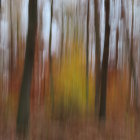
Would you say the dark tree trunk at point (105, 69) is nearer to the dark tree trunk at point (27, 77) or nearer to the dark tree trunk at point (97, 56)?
the dark tree trunk at point (97, 56)

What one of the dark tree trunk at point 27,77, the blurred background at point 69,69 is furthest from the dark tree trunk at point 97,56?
the dark tree trunk at point 27,77

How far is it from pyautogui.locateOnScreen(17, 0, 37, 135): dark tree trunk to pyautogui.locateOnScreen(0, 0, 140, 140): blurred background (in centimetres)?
1

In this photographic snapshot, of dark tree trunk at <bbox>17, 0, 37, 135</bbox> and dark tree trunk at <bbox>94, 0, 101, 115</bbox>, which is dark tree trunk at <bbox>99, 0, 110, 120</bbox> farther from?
dark tree trunk at <bbox>17, 0, 37, 135</bbox>

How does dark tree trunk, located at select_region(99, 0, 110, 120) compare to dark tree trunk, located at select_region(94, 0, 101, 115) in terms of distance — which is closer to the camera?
dark tree trunk, located at select_region(99, 0, 110, 120)

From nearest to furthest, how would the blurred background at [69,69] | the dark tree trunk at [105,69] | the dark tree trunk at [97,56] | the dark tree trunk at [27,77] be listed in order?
the dark tree trunk at [27,77]
the blurred background at [69,69]
the dark tree trunk at [105,69]
the dark tree trunk at [97,56]

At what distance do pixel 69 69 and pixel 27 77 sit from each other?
919 millimetres

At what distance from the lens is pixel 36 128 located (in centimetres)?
376

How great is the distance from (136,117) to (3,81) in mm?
2458

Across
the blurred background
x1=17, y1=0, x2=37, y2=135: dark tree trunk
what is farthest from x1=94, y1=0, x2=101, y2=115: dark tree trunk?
x1=17, y1=0, x2=37, y2=135: dark tree trunk

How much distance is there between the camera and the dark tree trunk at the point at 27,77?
3.71 metres

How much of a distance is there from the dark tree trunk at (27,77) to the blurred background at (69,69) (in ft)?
0.05

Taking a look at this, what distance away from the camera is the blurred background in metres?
3.87

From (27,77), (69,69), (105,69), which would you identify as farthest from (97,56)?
(27,77)

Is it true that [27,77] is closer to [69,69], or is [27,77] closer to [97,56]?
[69,69]
